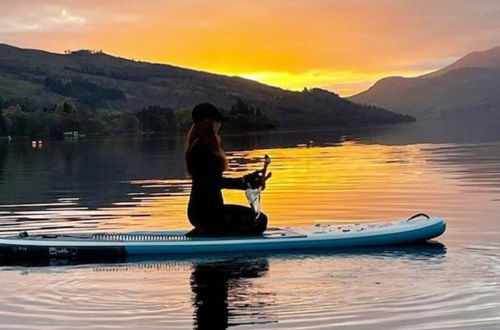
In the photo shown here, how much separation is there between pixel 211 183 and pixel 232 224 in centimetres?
109

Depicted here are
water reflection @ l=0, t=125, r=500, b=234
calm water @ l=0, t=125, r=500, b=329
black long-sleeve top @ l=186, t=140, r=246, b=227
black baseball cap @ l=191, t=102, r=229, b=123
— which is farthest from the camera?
water reflection @ l=0, t=125, r=500, b=234

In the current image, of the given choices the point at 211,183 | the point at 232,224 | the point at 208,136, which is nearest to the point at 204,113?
the point at 208,136

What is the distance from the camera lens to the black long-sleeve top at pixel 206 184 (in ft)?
52.0

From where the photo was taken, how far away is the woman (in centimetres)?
1563

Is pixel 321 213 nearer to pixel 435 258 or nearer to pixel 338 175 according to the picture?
pixel 435 258

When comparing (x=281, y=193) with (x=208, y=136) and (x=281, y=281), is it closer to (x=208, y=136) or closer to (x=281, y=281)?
(x=208, y=136)

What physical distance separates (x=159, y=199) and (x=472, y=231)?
1312cm

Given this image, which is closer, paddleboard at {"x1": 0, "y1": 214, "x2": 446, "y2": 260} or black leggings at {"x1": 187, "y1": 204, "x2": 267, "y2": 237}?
paddleboard at {"x1": 0, "y1": 214, "x2": 446, "y2": 260}

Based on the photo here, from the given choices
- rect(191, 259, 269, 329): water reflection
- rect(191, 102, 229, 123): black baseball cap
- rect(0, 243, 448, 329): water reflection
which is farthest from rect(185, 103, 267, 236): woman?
rect(191, 259, 269, 329): water reflection

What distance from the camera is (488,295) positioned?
40.3ft

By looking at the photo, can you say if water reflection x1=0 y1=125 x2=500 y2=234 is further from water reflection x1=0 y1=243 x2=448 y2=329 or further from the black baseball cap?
the black baseball cap

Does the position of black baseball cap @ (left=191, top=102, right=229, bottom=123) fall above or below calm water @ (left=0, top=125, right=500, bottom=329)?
above

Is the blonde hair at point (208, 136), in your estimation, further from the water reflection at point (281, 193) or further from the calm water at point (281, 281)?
the water reflection at point (281, 193)

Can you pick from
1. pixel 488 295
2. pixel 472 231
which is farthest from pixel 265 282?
pixel 472 231
